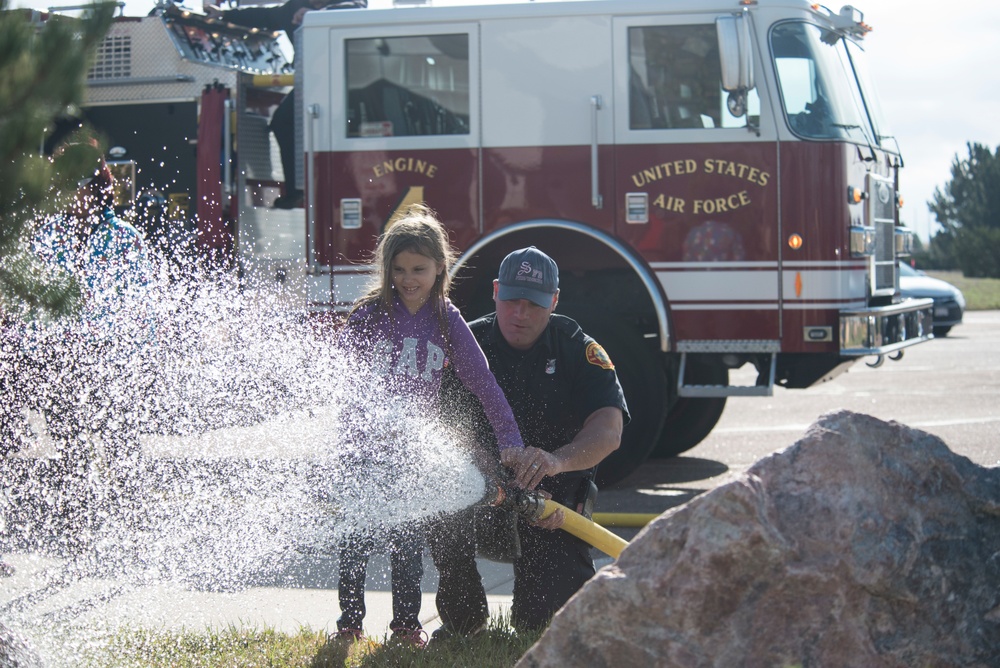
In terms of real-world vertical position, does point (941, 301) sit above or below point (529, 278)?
below

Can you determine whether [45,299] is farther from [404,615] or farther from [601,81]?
[601,81]

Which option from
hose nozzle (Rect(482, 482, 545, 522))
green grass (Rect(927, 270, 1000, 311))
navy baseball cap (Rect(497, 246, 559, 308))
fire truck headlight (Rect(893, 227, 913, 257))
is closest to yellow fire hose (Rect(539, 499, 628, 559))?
hose nozzle (Rect(482, 482, 545, 522))

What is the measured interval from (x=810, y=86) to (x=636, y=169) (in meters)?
1.05

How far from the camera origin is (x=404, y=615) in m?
3.84

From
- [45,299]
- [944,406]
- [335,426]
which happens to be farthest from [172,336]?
[944,406]

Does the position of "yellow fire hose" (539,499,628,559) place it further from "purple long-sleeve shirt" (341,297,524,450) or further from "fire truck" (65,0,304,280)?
"fire truck" (65,0,304,280)

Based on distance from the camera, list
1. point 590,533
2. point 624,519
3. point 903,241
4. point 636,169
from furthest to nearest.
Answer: point 903,241 < point 636,169 < point 624,519 < point 590,533

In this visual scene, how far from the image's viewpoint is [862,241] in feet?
21.1

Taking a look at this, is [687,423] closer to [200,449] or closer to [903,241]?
[903,241]

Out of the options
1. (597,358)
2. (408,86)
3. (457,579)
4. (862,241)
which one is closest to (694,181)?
(862,241)

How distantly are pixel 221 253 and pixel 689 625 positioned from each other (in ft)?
17.4

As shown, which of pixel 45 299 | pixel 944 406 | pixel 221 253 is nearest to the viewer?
pixel 45 299

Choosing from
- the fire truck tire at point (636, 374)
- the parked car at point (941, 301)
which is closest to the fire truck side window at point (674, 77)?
the fire truck tire at point (636, 374)

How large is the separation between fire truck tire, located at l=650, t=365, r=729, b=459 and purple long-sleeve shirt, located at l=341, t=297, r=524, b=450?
12.6ft
